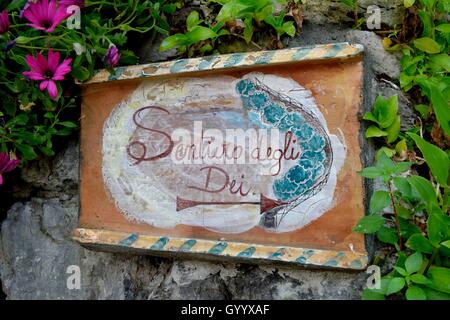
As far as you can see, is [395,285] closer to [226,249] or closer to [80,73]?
[226,249]

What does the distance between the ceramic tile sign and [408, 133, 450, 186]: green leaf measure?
126 millimetres

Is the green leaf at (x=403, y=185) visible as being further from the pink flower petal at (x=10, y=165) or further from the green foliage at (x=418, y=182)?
the pink flower petal at (x=10, y=165)

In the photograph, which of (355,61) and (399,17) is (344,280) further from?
(399,17)

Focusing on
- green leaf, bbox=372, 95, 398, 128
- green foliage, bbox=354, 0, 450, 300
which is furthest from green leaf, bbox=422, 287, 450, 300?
green leaf, bbox=372, 95, 398, 128

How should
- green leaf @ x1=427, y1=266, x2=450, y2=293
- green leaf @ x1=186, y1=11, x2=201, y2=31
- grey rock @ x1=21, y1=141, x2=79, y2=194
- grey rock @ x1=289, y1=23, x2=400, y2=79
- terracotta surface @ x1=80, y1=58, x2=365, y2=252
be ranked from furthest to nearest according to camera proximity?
1. grey rock @ x1=21, y1=141, x2=79, y2=194
2. green leaf @ x1=186, y1=11, x2=201, y2=31
3. grey rock @ x1=289, y1=23, x2=400, y2=79
4. terracotta surface @ x1=80, y1=58, x2=365, y2=252
5. green leaf @ x1=427, y1=266, x2=450, y2=293

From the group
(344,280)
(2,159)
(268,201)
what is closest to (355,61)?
(268,201)

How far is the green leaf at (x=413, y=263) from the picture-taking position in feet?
3.11

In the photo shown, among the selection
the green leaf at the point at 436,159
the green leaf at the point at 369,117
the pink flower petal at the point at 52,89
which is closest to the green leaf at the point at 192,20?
the pink flower petal at the point at 52,89

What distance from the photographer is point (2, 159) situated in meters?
1.20

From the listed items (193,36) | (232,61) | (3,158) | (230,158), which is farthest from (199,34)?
(3,158)

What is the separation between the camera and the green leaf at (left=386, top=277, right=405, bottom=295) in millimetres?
934

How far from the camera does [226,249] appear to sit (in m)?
1.09

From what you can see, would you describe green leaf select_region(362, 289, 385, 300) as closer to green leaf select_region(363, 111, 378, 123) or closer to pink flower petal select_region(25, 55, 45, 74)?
green leaf select_region(363, 111, 378, 123)
